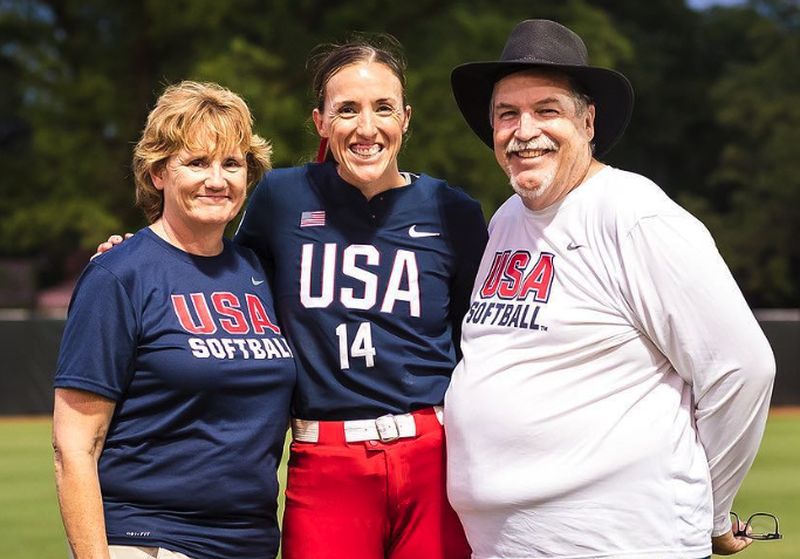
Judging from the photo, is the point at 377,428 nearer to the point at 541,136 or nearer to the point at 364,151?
the point at 364,151

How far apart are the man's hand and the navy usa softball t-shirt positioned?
4.58 feet

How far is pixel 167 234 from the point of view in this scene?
12.1 feet

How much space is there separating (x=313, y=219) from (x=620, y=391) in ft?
4.13

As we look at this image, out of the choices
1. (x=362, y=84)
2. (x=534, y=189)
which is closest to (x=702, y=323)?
(x=534, y=189)

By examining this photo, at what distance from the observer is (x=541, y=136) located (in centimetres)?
371

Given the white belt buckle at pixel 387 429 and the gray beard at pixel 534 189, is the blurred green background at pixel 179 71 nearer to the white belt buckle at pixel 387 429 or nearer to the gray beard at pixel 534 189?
the white belt buckle at pixel 387 429

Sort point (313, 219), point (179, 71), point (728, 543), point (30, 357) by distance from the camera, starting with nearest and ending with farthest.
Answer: point (728, 543), point (313, 219), point (30, 357), point (179, 71)

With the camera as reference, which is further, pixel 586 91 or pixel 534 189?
pixel 586 91

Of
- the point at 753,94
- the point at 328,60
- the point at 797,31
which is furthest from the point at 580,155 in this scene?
the point at 797,31

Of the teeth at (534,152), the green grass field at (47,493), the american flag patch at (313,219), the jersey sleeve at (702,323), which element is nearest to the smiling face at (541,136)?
the teeth at (534,152)

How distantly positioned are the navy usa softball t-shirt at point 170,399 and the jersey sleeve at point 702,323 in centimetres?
115

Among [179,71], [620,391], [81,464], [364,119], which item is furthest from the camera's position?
[179,71]

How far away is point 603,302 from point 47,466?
10202mm

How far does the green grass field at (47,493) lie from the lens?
26.8 ft
